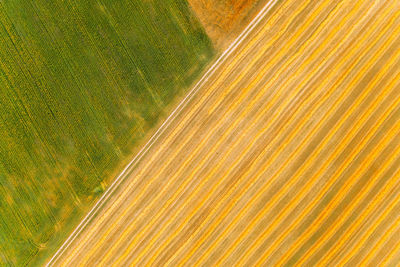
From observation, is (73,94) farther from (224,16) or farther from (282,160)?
(282,160)

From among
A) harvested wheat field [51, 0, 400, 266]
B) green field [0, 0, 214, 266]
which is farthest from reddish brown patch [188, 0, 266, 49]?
harvested wheat field [51, 0, 400, 266]

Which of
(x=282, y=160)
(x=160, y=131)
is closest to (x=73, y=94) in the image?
(x=160, y=131)

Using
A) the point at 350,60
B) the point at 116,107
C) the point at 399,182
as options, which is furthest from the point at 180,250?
the point at 350,60

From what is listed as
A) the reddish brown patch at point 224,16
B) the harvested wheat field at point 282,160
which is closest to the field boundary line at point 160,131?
the harvested wheat field at point 282,160

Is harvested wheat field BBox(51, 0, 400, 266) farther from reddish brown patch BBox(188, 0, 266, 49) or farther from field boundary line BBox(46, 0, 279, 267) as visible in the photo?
reddish brown patch BBox(188, 0, 266, 49)

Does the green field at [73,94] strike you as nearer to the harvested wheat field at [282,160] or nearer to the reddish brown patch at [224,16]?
the reddish brown patch at [224,16]

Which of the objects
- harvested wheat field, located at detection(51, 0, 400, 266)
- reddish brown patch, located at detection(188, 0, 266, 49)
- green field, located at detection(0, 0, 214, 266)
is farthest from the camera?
green field, located at detection(0, 0, 214, 266)
